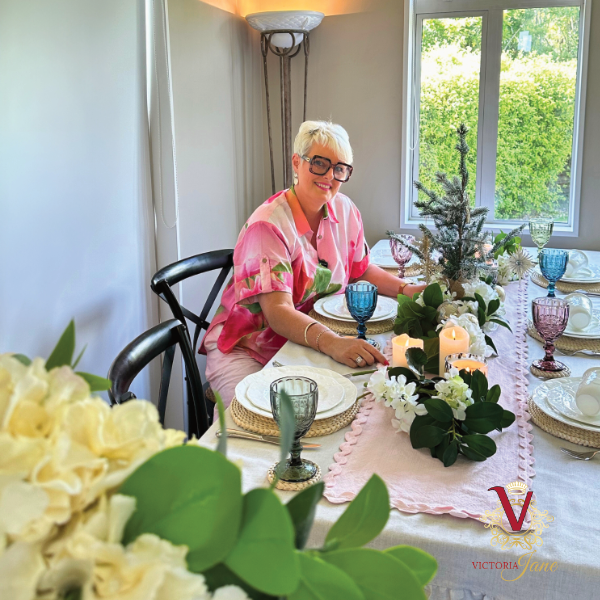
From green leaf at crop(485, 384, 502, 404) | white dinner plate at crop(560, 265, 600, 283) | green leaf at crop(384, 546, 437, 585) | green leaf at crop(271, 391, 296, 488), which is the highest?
green leaf at crop(271, 391, 296, 488)

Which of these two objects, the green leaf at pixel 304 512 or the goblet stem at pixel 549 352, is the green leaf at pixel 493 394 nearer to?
the goblet stem at pixel 549 352

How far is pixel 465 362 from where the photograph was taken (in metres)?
1.30

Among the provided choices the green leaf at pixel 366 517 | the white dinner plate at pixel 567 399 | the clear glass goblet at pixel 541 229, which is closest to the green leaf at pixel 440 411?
the white dinner plate at pixel 567 399

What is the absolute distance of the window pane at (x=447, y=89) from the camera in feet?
10.8

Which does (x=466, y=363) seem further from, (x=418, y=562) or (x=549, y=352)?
(x=418, y=562)

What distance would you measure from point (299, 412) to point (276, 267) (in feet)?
3.23

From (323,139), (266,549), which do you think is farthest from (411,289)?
(266,549)

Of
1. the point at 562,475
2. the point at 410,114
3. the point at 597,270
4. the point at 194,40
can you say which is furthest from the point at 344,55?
the point at 562,475

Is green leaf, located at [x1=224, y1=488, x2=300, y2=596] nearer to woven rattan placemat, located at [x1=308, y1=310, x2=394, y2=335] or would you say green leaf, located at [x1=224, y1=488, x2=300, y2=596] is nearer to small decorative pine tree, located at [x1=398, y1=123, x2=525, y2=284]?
small decorative pine tree, located at [x1=398, y1=123, x2=525, y2=284]

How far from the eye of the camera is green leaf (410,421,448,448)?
1099mm

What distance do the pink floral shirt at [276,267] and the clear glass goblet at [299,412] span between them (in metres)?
0.86

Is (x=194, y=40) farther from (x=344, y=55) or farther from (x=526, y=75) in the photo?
(x=526, y=75)

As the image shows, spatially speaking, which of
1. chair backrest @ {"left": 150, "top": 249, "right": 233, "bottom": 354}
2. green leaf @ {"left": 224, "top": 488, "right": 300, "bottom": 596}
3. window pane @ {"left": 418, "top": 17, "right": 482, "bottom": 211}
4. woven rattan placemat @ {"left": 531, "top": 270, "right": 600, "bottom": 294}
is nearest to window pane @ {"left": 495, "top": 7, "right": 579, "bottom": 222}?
window pane @ {"left": 418, "top": 17, "right": 482, "bottom": 211}

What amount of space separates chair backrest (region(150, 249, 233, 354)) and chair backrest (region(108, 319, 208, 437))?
296mm
